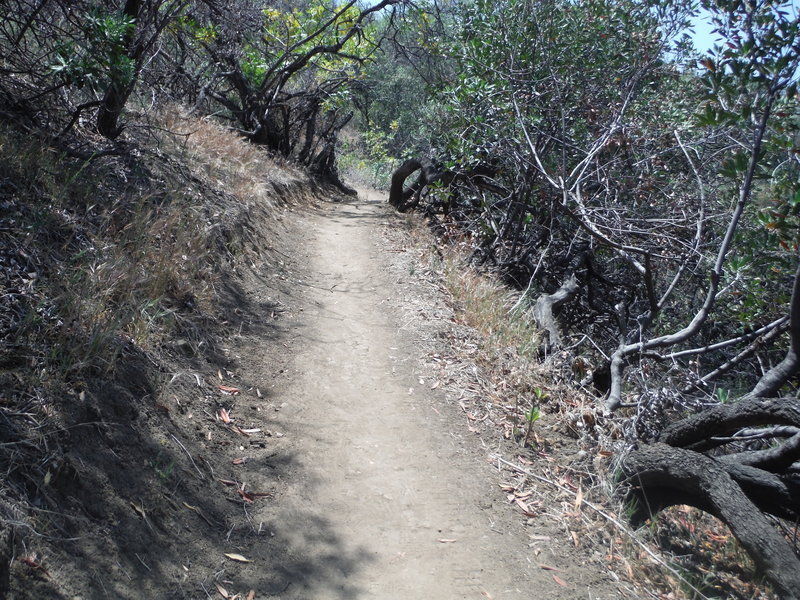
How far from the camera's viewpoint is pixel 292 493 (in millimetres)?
4449

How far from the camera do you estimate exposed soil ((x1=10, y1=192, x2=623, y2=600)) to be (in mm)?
3342

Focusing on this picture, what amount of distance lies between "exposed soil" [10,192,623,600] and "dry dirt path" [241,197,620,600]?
0.01 meters

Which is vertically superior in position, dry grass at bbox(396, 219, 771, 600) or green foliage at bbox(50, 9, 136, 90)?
green foliage at bbox(50, 9, 136, 90)

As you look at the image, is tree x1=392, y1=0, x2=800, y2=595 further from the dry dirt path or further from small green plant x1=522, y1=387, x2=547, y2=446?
the dry dirt path

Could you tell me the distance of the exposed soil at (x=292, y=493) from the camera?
3.34 meters

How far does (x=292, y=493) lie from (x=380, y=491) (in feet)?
2.12

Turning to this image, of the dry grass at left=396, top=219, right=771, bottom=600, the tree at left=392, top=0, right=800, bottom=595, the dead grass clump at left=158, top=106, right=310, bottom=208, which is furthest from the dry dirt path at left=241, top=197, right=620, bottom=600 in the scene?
the dead grass clump at left=158, top=106, right=310, bottom=208

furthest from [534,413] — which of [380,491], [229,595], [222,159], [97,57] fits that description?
[222,159]

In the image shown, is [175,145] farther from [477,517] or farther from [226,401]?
[477,517]

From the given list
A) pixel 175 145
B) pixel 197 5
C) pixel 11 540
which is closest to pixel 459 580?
pixel 11 540

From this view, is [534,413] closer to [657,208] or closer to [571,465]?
[571,465]

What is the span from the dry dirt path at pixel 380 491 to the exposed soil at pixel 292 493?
0.04 feet

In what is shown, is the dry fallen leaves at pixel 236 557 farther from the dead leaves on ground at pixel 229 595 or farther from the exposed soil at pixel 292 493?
the dead leaves on ground at pixel 229 595

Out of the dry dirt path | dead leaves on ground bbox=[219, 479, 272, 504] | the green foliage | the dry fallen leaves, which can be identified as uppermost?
the green foliage
